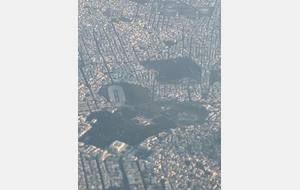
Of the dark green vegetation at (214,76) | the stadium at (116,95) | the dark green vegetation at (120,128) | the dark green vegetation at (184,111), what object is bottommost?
the dark green vegetation at (120,128)

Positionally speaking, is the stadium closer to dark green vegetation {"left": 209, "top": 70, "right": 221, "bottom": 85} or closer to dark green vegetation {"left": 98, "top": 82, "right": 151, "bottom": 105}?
dark green vegetation {"left": 98, "top": 82, "right": 151, "bottom": 105}

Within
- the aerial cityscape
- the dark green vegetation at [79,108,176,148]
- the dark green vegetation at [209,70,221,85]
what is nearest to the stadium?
the aerial cityscape

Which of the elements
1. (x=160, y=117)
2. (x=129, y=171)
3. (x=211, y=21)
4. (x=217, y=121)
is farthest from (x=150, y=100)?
(x=211, y=21)

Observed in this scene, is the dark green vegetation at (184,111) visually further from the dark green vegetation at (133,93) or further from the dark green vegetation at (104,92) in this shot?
the dark green vegetation at (104,92)

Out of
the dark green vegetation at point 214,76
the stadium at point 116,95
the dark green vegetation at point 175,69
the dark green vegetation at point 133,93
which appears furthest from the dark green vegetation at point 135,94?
the dark green vegetation at point 214,76

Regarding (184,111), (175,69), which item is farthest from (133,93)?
(175,69)

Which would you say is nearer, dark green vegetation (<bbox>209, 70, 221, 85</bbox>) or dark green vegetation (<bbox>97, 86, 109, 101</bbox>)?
dark green vegetation (<bbox>97, 86, 109, 101</bbox>)

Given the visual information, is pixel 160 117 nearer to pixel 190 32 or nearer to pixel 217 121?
pixel 217 121
